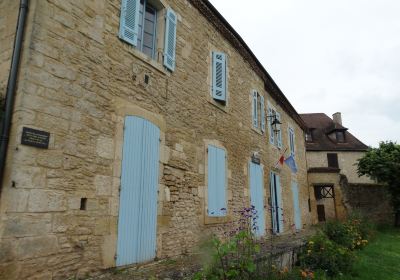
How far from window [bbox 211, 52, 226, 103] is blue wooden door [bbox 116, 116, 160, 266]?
2631 mm

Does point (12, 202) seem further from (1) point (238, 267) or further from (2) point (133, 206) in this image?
(1) point (238, 267)

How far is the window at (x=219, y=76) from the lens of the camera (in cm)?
730

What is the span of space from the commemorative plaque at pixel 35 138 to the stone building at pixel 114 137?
0.04 ft

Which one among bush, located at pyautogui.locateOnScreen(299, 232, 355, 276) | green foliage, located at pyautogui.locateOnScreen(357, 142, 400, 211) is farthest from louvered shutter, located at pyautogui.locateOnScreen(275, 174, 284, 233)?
green foliage, located at pyautogui.locateOnScreen(357, 142, 400, 211)

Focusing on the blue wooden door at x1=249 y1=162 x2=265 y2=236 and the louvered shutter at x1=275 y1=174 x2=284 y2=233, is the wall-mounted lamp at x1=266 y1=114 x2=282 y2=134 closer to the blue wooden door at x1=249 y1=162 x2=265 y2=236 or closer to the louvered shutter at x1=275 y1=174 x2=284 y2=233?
the louvered shutter at x1=275 y1=174 x2=284 y2=233

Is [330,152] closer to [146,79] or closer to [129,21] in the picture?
[146,79]

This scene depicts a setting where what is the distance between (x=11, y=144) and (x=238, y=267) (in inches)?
113

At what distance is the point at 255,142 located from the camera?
923 cm

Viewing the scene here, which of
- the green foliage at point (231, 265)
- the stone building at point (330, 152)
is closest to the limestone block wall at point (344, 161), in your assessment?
the stone building at point (330, 152)

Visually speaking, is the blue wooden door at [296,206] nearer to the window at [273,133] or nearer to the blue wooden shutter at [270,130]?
the window at [273,133]

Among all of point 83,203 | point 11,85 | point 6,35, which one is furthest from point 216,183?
point 6,35

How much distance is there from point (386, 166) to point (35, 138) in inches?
628

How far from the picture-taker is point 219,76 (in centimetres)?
749

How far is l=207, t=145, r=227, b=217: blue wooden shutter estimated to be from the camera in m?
6.46
